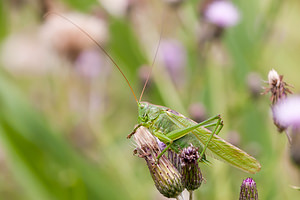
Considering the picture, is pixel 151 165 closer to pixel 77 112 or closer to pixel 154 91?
pixel 154 91

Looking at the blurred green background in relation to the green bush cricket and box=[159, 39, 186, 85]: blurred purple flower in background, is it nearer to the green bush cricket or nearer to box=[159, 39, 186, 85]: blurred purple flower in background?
box=[159, 39, 186, 85]: blurred purple flower in background

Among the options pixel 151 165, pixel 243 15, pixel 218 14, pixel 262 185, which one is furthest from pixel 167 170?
pixel 243 15

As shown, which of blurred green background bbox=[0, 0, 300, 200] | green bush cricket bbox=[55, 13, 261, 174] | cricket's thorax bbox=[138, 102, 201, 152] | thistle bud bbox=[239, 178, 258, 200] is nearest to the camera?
thistle bud bbox=[239, 178, 258, 200]

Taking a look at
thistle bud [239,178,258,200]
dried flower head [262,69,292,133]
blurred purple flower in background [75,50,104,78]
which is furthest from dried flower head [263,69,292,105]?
blurred purple flower in background [75,50,104,78]

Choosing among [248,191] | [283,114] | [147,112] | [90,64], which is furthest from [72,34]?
[248,191]

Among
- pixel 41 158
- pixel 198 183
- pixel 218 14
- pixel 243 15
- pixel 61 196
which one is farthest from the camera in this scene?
pixel 243 15

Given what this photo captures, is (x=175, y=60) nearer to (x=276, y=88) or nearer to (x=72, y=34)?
(x=72, y=34)
